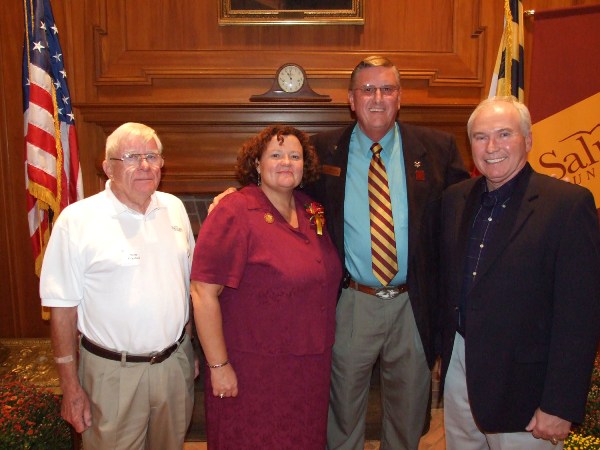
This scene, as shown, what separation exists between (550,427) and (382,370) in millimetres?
879

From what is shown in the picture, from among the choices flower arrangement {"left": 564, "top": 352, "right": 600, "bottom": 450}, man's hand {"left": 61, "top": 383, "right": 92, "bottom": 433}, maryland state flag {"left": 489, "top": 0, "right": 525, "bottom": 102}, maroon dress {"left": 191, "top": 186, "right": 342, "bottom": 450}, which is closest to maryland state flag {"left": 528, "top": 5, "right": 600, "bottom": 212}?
maryland state flag {"left": 489, "top": 0, "right": 525, "bottom": 102}

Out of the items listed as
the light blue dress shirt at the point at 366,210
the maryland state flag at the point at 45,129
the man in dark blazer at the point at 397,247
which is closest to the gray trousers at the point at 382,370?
the man in dark blazer at the point at 397,247

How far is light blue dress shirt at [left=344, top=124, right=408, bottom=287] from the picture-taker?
7.45ft

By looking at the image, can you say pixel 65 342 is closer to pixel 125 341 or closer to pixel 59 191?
pixel 125 341

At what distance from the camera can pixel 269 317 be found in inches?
78.8

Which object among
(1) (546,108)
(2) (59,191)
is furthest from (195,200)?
(1) (546,108)

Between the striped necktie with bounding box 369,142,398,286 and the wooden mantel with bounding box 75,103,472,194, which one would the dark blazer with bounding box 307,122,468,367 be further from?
the wooden mantel with bounding box 75,103,472,194

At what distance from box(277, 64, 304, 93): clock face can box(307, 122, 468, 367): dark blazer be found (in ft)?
3.73

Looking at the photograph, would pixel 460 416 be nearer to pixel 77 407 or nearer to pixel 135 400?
pixel 135 400

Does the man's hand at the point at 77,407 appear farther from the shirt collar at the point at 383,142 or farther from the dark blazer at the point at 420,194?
the shirt collar at the point at 383,142

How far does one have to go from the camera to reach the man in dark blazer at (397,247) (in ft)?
7.46

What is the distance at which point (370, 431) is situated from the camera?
3170mm

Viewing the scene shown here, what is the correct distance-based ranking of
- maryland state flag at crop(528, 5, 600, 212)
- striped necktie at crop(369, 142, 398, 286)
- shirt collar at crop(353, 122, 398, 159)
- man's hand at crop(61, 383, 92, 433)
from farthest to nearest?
1. maryland state flag at crop(528, 5, 600, 212)
2. shirt collar at crop(353, 122, 398, 159)
3. striped necktie at crop(369, 142, 398, 286)
4. man's hand at crop(61, 383, 92, 433)

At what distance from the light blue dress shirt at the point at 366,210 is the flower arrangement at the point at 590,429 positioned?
3.38 ft
